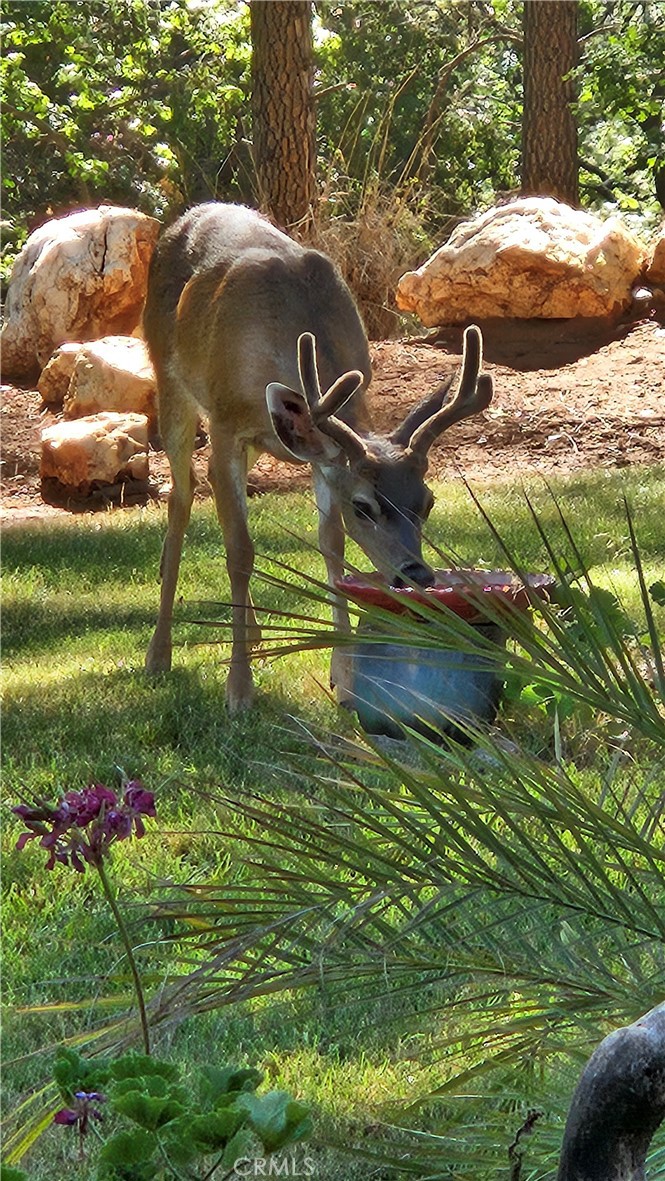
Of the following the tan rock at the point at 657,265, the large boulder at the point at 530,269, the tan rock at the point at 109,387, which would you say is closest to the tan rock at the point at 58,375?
the tan rock at the point at 109,387

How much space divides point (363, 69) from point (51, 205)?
15.1 ft

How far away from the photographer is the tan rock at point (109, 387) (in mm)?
11203

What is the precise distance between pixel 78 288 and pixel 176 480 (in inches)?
234

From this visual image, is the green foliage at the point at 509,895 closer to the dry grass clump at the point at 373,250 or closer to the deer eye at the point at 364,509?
the deer eye at the point at 364,509

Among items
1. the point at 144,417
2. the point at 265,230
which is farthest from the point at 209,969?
the point at 144,417

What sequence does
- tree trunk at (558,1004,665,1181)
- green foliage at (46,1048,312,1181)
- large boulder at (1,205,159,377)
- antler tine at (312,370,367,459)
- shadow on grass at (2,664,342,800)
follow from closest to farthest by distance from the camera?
tree trunk at (558,1004,665,1181)
green foliage at (46,1048,312,1181)
shadow on grass at (2,664,342,800)
antler tine at (312,370,367,459)
large boulder at (1,205,159,377)

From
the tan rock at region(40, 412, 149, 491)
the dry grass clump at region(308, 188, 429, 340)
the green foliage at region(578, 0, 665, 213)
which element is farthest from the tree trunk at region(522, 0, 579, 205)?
the tan rock at region(40, 412, 149, 491)

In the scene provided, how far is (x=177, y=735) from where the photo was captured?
5.55m

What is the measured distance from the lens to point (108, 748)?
5.29 metres

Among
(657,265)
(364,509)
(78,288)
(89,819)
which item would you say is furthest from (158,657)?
(657,265)

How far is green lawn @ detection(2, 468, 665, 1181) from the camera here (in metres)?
2.85

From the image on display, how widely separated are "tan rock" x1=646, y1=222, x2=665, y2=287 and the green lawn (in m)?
3.79

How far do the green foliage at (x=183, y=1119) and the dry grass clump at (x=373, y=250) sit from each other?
11940 mm

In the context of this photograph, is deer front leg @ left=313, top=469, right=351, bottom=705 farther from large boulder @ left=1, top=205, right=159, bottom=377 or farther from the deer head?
large boulder @ left=1, top=205, right=159, bottom=377
